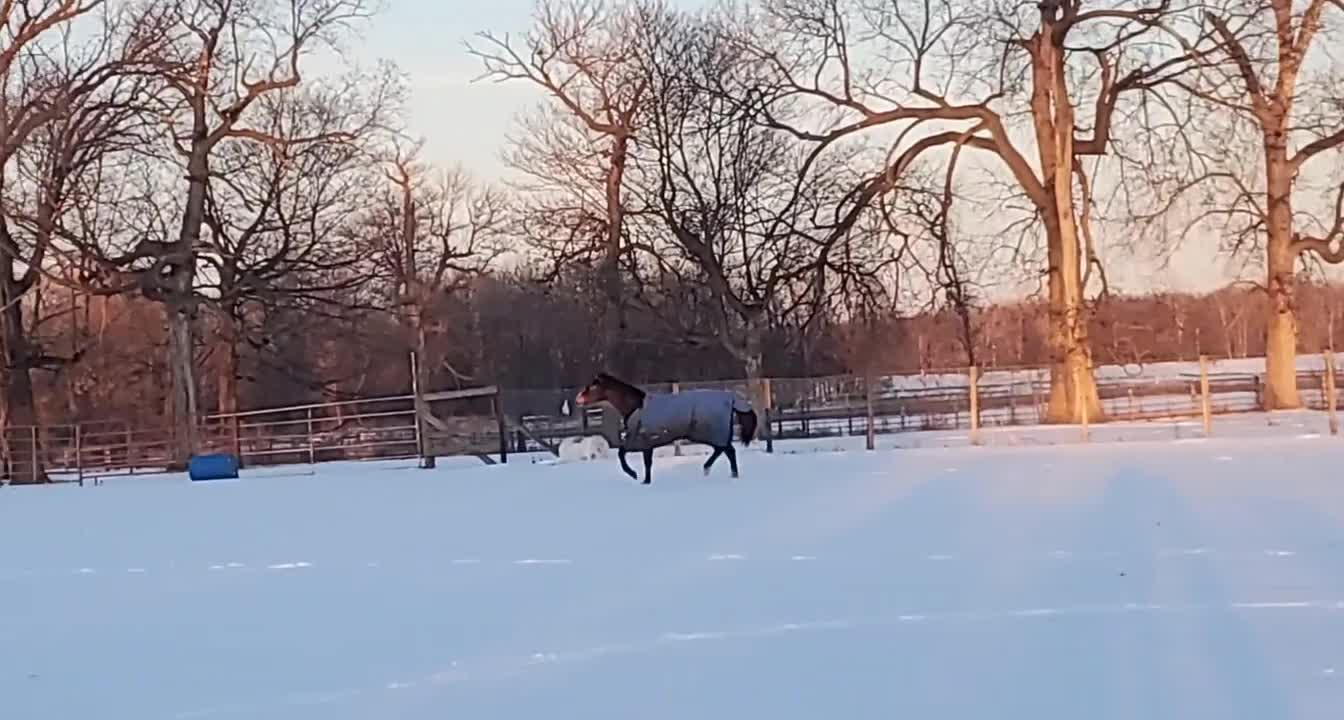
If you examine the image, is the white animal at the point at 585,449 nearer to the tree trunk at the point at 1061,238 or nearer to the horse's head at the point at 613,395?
the horse's head at the point at 613,395

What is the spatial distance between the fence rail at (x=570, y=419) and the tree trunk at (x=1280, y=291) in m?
0.88

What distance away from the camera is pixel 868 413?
82.0 feet

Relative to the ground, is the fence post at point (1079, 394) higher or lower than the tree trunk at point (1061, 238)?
lower

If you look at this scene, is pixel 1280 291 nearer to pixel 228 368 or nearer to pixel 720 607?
pixel 720 607

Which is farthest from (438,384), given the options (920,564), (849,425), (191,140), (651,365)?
(920,564)

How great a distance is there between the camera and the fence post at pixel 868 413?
24.4m

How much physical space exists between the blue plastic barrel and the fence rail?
196 centimetres

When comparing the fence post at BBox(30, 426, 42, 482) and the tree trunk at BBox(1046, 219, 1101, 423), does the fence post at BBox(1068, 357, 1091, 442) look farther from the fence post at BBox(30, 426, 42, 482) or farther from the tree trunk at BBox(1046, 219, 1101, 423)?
the fence post at BBox(30, 426, 42, 482)

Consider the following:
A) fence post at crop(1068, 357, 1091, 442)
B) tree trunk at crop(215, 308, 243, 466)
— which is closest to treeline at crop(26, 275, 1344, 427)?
tree trunk at crop(215, 308, 243, 466)

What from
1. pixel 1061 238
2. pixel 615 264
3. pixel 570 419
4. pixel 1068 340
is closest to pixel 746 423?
pixel 570 419

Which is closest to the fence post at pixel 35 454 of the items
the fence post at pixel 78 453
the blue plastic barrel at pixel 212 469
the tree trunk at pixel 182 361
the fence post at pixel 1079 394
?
the fence post at pixel 78 453

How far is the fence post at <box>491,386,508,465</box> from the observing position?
2502cm

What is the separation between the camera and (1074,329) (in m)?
26.7

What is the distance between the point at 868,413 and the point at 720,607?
17323 millimetres
